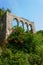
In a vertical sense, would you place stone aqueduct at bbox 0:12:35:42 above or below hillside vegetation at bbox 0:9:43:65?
above

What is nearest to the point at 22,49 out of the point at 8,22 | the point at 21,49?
the point at 21,49

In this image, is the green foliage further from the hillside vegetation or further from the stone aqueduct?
the stone aqueduct

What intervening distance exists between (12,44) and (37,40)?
9.72ft

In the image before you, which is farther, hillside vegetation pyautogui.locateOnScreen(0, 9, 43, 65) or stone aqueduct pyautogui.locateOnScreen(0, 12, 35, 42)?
stone aqueduct pyautogui.locateOnScreen(0, 12, 35, 42)

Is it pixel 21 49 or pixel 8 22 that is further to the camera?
pixel 8 22

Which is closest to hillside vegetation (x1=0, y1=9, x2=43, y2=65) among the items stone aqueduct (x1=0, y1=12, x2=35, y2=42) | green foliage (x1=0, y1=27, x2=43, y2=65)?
green foliage (x1=0, y1=27, x2=43, y2=65)

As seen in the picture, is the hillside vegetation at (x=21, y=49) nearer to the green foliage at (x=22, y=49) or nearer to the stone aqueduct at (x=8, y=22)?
the green foliage at (x=22, y=49)

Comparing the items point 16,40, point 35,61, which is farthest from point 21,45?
point 35,61

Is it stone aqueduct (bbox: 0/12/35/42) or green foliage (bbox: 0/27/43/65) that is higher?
stone aqueduct (bbox: 0/12/35/42)

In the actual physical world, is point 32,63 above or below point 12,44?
below

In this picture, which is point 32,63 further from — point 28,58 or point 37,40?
point 37,40

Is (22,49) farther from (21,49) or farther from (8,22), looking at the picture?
(8,22)

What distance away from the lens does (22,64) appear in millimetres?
27109

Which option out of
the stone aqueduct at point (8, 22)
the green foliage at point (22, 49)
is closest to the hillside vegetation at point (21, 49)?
the green foliage at point (22, 49)
